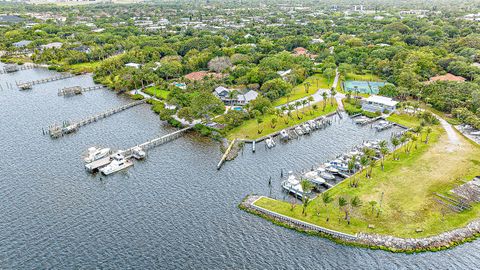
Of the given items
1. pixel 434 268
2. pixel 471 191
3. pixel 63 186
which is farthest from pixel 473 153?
pixel 63 186

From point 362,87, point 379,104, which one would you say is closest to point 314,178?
point 379,104

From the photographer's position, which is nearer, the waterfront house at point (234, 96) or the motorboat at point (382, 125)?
the motorboat at point (382, 125)

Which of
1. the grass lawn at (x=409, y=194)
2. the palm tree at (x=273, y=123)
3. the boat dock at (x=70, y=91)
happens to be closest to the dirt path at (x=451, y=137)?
the grass lawn at (x=409, y=194)

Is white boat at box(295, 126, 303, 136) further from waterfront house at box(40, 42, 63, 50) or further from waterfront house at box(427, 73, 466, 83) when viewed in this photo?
waterfront house at box(40, 42, 63, 50)

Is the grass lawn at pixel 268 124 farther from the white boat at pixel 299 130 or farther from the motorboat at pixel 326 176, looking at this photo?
the motorboat at pixel 326 176

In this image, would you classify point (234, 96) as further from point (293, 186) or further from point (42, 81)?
point (42, 81)

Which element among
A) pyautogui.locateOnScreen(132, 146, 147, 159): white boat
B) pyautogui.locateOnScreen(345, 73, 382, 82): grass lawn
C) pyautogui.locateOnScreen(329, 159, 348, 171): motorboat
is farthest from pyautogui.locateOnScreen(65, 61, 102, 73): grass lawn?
pyautogui.locateOnScreen(329, 159, 348, 171): motorboat
